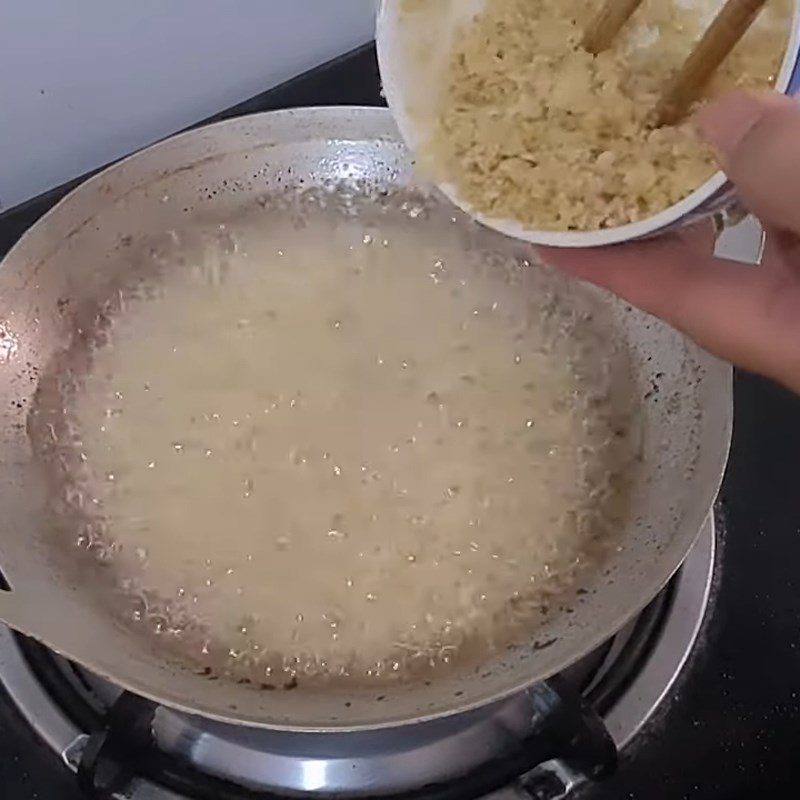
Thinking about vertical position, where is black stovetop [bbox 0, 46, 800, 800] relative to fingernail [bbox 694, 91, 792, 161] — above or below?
below

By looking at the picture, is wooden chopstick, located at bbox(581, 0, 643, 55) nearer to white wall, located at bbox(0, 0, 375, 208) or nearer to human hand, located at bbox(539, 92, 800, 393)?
human hand, located at bbox(539, 92, 800, 393)

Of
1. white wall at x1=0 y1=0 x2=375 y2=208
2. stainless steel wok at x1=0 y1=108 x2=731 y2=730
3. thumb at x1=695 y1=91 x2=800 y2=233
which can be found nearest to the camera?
thumb at x1=695 y1=91 x2=800 y2=233

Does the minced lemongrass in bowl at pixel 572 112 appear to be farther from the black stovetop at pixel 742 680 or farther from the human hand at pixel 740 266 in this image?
the black stovetop at pixel 742 680

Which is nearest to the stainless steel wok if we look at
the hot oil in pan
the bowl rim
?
the hot oil in pan

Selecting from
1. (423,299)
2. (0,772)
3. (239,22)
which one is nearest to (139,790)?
(0,772)

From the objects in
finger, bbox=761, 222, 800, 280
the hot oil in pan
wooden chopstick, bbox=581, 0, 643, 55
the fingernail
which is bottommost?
the hot oil in pan

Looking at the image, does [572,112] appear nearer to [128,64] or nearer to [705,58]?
[705,58]

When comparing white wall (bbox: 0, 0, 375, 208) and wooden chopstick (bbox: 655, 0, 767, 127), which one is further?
white wall (bbox: 0, 0, 375, 208)
